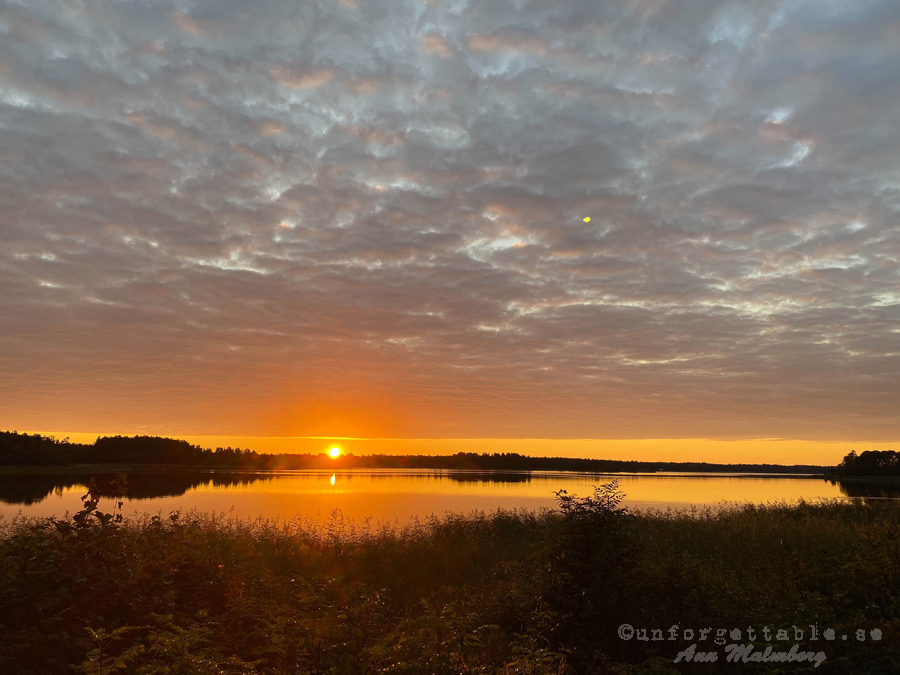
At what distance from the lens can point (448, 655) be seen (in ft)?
21.5

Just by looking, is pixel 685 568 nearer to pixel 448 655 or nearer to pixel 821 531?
pixel 448 655

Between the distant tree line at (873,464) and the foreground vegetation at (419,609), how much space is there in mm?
152033

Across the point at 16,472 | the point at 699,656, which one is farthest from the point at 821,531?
the point at 16,472

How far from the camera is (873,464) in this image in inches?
5359

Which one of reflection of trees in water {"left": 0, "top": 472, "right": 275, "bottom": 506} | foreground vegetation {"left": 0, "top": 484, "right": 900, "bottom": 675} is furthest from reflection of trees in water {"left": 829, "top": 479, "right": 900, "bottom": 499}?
reflection of trees in water {"left": 0, "top": 472, "right": 275, "bottom": 506}

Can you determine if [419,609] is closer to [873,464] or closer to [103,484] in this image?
[103,484]

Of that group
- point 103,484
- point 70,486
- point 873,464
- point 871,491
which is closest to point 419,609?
point 103,484

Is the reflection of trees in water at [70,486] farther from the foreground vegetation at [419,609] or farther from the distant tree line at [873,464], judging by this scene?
the distant tree line at [873,464]

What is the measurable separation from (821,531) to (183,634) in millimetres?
22539

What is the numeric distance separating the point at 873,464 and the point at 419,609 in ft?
527

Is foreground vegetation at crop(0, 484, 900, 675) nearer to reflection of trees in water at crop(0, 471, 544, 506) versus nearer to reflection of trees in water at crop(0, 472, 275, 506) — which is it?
reflection of trees in water at crop(0, 471, 544, 506)

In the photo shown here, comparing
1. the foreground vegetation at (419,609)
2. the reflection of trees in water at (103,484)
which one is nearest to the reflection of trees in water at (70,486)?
the reflection of trees in water at (103,484)

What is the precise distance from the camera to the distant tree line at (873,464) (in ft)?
437

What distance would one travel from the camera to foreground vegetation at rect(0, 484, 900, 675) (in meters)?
6.80
